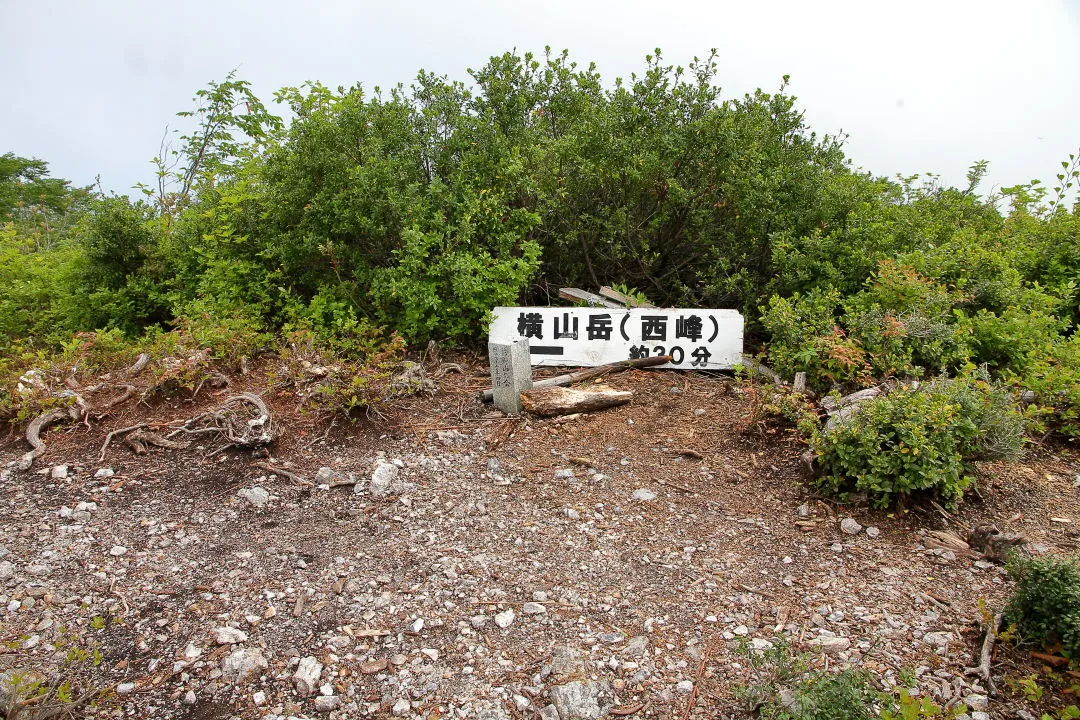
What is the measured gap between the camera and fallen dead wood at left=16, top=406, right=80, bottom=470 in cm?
446

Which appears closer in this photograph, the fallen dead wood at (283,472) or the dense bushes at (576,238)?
the fallen dead wood at (283,472)

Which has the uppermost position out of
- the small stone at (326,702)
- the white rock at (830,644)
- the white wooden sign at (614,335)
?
the white wooden sign at (614,335)

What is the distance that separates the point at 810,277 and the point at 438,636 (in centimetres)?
440

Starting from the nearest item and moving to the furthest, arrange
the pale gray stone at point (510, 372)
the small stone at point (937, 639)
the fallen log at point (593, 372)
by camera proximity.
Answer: the small stone at point (937, 639), the pale gray stone at point (510, 372), the fallen log at point (593, 372)

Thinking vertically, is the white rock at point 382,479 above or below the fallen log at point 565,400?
below

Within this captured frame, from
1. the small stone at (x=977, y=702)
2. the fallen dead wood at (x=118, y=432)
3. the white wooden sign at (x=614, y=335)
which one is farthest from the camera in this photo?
the white wooden sign at (x=614, y=335)

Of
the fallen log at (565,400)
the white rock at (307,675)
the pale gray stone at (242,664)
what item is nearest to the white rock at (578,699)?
the white rock at (307,675)

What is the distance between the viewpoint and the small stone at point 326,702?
2.62 metres

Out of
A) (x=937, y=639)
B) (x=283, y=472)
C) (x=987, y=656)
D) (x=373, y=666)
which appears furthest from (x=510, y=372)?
(x=987, y=656)

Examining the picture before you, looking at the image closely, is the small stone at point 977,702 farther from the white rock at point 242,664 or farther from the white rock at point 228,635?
the white rock at point 228,635

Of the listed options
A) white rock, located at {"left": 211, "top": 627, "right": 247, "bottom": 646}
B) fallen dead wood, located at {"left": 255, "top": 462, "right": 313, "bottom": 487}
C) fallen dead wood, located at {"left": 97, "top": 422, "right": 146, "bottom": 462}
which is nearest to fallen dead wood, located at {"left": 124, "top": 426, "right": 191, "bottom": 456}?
fallen dead wood, located at {"left": 97, "top": 422, "right": 146, "bottom": 462}

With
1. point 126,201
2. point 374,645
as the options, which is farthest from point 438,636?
point 126,201

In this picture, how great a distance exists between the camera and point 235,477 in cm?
429

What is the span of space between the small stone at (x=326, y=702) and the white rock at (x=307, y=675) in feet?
0.19
